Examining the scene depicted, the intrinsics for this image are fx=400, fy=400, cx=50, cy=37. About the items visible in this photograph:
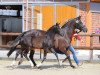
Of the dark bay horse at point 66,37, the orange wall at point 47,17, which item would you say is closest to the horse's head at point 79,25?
the dark bay horse at point 66,37

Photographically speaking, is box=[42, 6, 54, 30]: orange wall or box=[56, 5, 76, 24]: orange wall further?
box=[42, 6, 54, 30]: orange wall

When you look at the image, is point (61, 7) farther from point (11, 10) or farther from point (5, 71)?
point (5, 71)

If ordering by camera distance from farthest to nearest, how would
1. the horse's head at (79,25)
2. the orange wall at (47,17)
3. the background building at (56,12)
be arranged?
the orange wall at (47,17), the background building at (56,12), the horse's head at (79,25)

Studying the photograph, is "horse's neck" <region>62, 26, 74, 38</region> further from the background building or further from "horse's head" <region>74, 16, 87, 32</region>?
the background building

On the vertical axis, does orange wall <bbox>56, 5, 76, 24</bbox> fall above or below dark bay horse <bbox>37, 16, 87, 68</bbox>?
above

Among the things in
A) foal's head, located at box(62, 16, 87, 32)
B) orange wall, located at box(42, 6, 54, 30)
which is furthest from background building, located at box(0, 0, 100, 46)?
foal's head, located at box(62, 16, 87, 32)

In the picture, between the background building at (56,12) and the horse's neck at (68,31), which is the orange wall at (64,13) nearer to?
the background building at (56,12)

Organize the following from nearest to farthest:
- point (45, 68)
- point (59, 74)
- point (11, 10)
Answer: point (59, 74)
point (45, 68)
point (11, 10)

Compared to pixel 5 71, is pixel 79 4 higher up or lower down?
higher up

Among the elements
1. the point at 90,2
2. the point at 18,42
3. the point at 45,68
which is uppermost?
the point at 90,2

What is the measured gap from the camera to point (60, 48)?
1441 centimetres

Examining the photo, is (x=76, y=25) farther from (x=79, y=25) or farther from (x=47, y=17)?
(x=47, y=17)

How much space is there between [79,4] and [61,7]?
43.7 inches

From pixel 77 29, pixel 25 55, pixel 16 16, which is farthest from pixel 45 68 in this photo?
pixel 16 16
